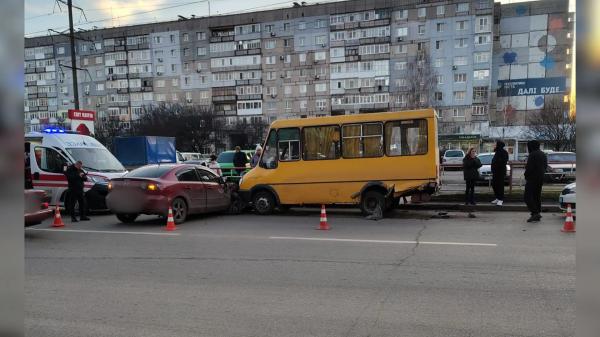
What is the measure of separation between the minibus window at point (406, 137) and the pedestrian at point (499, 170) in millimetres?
3005

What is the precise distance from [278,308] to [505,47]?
7781cm

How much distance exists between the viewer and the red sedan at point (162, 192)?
1134 cm

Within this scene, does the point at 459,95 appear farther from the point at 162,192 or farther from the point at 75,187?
the point at 75,187

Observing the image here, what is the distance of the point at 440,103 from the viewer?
6788cm

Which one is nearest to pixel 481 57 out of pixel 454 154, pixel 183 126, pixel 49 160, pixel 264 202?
pixel 454 154

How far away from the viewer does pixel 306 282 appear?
5945 millimetres

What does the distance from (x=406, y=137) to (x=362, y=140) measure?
1.19m

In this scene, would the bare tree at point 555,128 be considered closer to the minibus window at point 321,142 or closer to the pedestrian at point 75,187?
the minibus window at point 321,142

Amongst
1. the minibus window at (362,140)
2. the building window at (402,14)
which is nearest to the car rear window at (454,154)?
the minibus window at (362,140)

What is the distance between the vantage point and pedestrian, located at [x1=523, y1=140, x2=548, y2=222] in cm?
1052

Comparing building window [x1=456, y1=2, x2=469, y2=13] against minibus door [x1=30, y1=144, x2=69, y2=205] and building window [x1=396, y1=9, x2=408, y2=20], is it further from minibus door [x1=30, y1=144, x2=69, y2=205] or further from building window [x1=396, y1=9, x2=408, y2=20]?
minibus door [x1=30, y1=144, x2=69, y2=205]

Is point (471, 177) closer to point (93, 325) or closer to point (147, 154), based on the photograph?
point (93, 325)

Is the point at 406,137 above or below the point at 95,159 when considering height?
above

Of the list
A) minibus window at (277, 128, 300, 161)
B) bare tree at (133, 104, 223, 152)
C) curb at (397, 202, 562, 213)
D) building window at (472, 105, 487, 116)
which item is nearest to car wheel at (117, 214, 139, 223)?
minibus window at (277, 128, 300, 161)
